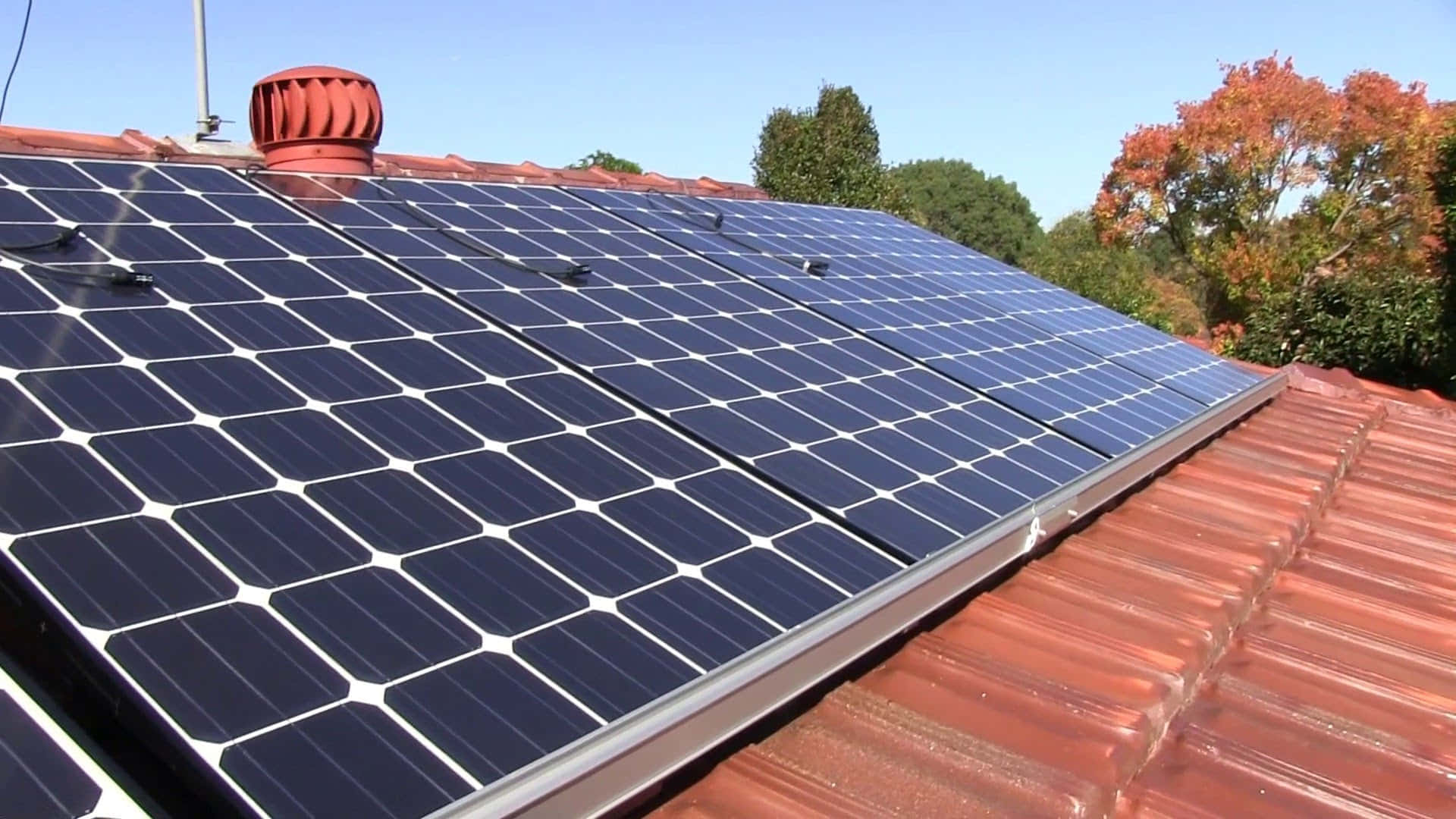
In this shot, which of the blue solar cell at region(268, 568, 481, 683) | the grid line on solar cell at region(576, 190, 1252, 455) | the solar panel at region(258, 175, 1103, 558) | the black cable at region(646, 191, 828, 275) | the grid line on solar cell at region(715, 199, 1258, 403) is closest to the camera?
the blue solar cell at region(268, 568, 481, 683)

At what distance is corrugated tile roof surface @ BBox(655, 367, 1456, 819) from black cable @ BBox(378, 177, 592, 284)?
292cm

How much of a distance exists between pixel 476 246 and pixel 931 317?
3.55 meters

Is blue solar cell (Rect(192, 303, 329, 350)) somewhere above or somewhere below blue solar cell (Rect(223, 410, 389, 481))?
above

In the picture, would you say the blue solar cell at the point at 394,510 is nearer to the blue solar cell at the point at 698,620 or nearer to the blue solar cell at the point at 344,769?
the blue solar cell at the point at 698,620

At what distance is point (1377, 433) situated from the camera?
10.4 meters

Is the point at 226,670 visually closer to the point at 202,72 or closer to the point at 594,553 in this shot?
the point at 594,553

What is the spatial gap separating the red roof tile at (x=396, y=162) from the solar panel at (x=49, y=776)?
4.79m

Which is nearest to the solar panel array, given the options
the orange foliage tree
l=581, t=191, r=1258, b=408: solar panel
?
l=581, t=191, r=1258, b=408: solar panel

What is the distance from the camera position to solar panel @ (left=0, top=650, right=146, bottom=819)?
2324mm

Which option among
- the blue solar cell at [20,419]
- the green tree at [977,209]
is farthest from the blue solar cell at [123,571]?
the green tree at [977,209]

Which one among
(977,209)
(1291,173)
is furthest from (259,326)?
(977,209)

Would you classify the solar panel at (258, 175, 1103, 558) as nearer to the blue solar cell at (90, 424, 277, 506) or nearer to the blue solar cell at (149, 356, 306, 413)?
the blue solar cell at (149, 356, 306, 413)

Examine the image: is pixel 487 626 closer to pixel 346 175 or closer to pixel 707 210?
pixel 346 175

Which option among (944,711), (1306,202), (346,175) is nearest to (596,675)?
(944,711)
